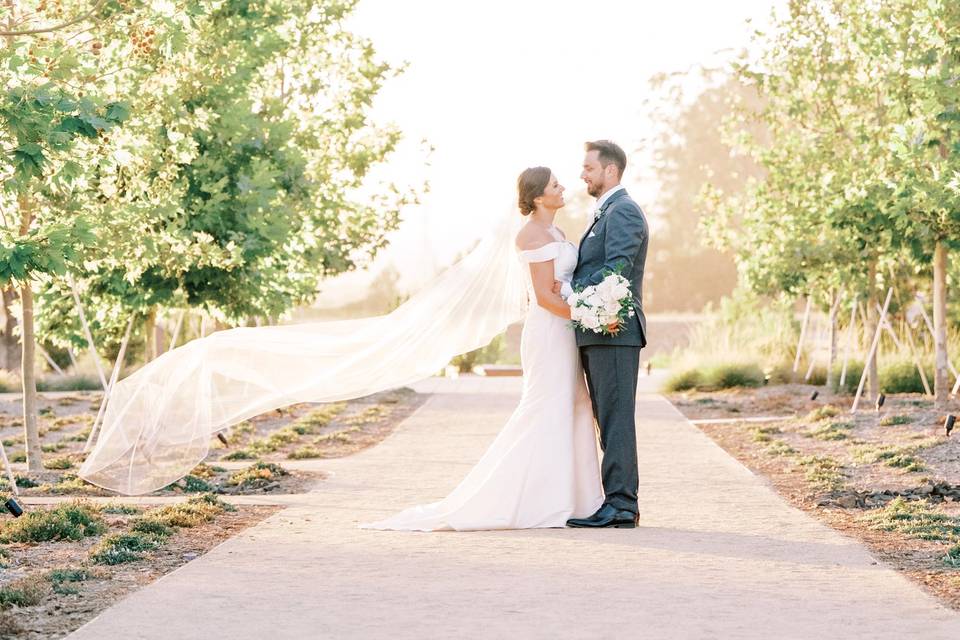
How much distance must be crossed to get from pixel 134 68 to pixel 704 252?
52.9m

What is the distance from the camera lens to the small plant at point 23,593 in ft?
25.0

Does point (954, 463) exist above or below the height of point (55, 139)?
below

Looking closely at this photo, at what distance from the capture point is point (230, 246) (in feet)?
51.5

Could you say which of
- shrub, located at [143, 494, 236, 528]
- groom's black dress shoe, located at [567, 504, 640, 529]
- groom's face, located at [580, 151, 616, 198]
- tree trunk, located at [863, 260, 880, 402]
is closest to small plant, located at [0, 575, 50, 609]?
shrub, located at [143, 494, 236, 528]

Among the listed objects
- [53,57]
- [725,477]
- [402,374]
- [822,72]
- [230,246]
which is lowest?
[725,477]

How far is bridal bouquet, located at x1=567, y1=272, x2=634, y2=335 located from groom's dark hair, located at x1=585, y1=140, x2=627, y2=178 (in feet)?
3.01

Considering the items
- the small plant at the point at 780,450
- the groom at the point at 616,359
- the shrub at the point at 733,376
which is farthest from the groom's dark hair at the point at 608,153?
the shrub at the point at 733,376

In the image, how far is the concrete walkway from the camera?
22.8ft

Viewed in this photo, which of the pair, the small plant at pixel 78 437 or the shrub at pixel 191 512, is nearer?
the shrub at pixel 191 512

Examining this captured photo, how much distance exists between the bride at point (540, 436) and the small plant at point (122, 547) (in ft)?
5.32

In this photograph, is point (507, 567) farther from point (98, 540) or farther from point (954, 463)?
point (954, 463)

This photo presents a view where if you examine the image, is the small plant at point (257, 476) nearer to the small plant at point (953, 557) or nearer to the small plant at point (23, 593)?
the small plant at point (23, 593)

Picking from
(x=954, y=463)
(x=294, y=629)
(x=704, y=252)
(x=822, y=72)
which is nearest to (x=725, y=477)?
(x=954, y=463)

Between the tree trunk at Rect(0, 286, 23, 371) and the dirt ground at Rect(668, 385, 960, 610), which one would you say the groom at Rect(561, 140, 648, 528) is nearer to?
the dirt ground at Rect(668, 385, 960, 610)
